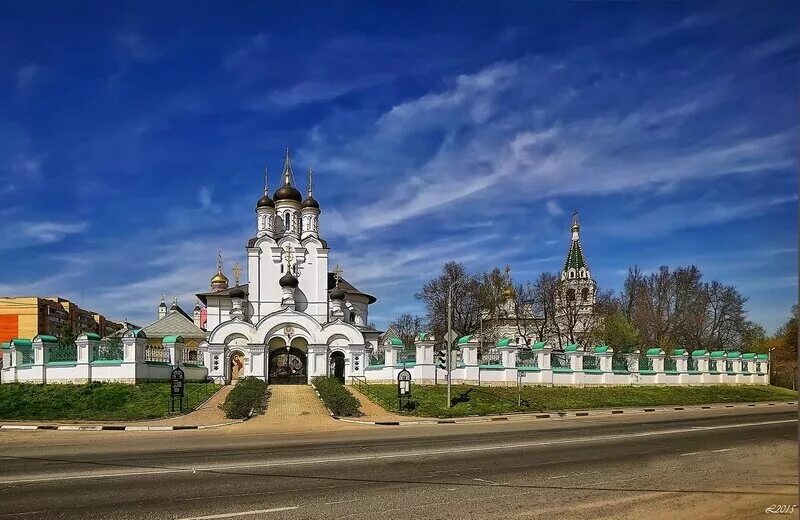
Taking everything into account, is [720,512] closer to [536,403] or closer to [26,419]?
[536,403]

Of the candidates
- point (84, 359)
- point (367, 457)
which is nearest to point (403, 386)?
point (367, 457)

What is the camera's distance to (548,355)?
3366 cm

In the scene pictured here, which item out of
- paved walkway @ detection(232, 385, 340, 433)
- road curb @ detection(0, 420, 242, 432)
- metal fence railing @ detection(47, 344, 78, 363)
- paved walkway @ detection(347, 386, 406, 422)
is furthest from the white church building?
road curb @ detection(0, 420, 242, 432)

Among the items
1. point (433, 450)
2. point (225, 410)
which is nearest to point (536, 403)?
point (225, 410)

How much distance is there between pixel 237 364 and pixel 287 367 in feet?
13.6

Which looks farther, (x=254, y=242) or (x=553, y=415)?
(x=254, y=242)

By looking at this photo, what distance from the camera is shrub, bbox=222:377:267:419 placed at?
75.1ft

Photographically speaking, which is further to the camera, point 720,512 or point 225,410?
point 225,410

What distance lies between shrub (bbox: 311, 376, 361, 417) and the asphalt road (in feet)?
21.8

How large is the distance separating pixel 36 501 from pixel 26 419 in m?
15.1

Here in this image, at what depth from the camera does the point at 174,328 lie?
156ft

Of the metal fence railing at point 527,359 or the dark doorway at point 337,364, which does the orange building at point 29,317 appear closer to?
the dark doorway at point 337,364

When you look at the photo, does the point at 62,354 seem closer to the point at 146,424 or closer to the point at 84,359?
the point at 84,359

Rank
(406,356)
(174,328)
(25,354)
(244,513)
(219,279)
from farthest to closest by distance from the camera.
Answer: (219,279) < (174,328) < (406,356) < (25,354) < (244,513)
